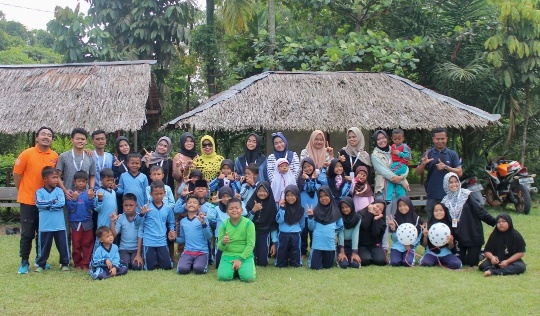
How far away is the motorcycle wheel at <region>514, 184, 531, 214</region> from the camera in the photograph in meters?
10.3

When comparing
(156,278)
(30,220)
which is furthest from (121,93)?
(156,278)

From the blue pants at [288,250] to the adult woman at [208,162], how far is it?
3.70ft

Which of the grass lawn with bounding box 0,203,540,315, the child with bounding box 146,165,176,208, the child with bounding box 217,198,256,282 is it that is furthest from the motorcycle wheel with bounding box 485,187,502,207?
the child with bounding box 146,165,176,208

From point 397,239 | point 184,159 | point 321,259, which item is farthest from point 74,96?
point 397,239

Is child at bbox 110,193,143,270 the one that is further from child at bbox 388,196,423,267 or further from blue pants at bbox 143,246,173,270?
child at bbox 388,196,423,267

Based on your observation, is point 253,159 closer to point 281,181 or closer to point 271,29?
point 281,181

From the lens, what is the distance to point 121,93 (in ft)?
33.9

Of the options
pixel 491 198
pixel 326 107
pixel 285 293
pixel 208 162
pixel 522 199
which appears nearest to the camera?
pixel 285 293

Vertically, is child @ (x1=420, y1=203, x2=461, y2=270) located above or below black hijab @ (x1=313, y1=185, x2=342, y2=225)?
below

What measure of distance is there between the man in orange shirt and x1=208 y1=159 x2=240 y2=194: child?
1.86m

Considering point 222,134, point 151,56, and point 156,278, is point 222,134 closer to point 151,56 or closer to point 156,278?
point 151,56

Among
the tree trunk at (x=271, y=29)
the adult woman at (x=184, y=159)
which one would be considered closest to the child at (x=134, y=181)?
the adult woman at (x=184, y=159)

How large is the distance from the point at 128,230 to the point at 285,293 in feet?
6.86

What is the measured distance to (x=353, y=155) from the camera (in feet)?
23.2
